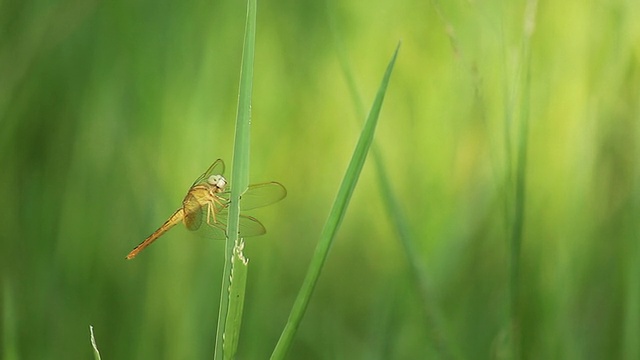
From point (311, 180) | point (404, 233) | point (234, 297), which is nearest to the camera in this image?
point (234, 297)

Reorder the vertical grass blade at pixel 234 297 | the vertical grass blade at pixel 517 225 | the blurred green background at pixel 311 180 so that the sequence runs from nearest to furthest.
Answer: the vertical grass blade at pixel 234 297 → the vertical grass blade at pixel 517 225 → the blurred green background at pixel 311 180

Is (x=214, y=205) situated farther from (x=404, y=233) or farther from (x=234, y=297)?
(x=234, y=297)

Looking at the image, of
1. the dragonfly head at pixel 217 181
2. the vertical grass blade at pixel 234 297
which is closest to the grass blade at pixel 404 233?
the dragonfly head at pixel 217 181

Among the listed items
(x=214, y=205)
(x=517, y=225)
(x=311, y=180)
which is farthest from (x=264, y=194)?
(x=311, y=180)

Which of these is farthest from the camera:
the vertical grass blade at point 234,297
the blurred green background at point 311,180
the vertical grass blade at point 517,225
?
the blurred green background at point 311,180

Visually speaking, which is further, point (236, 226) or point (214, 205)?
point (214, 205)

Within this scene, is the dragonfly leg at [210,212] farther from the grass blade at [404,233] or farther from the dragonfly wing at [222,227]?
the grass blade at [404,233]

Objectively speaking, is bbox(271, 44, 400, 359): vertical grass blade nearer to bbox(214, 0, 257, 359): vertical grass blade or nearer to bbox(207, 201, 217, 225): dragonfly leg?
bbox(214, 0, 257, 359): vertical grass blade

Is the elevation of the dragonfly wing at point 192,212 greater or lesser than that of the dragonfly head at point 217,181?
lesser
